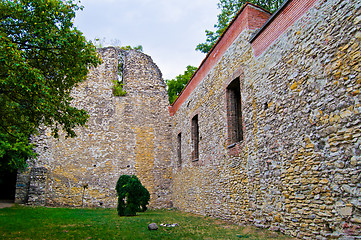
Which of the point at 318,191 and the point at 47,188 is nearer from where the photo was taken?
the point at 318,191

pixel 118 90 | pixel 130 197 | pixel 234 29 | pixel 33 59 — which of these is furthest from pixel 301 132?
pixel 118 90

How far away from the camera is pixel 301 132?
200 inches

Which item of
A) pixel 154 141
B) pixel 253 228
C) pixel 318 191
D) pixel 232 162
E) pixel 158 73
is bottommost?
pixel 253 228

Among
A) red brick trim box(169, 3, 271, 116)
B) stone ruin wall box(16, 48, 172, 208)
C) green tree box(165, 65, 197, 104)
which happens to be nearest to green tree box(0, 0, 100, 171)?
red brick trim box(169, 3, 271, 116)

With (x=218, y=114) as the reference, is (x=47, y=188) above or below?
below

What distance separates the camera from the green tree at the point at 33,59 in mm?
5113

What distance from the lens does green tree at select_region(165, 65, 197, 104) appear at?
22.9m

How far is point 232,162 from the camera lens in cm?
801

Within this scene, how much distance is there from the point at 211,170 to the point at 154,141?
6731 mm

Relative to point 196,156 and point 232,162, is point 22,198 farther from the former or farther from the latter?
point 232,162

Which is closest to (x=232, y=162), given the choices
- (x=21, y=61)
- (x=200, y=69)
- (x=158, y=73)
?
(x=200, y=69)

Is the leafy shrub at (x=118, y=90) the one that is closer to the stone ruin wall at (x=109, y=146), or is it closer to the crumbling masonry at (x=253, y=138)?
the stone ruin wall at (x=109, y=146)

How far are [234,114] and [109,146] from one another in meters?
8.89

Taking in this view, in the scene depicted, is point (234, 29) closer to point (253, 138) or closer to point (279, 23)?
point (279, 23)
